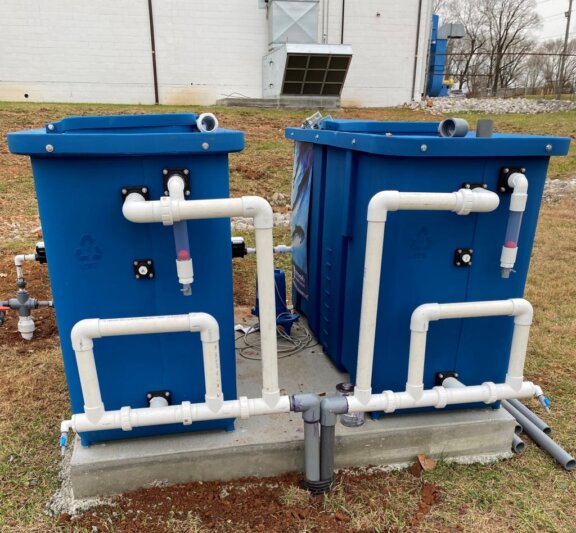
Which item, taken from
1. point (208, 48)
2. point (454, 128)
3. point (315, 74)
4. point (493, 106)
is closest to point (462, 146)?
point (454, 128)

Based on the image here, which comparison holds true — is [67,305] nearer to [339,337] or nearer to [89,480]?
[89,480]

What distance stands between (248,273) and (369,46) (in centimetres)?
1740

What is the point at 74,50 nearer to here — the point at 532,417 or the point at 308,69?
the point at 308,69

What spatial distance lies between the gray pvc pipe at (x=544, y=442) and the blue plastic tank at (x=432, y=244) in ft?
1.22

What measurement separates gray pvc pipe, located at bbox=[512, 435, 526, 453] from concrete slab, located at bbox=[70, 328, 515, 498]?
0.03 meters

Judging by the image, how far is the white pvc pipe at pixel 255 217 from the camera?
1567 mm

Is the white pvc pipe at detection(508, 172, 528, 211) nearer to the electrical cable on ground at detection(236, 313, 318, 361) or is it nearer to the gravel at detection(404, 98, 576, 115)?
the electrical cable on ground at detection(236, 313, 318, 361)

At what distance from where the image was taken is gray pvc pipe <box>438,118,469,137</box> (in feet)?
6.28

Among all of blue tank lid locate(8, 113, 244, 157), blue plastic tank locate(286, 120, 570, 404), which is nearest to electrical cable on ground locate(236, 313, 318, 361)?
blue plastic tank locate(286, 120, 570, 404)

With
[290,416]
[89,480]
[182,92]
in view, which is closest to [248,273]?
[290,416]

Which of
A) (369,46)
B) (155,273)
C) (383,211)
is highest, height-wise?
(369,46)

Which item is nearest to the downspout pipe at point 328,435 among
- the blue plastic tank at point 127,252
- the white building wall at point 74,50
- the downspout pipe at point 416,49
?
the blue plastic tank at point 127,252

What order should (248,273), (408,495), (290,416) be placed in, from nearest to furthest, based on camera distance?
(408,495) → (290,416) → (248,273)

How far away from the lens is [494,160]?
1.86 m
